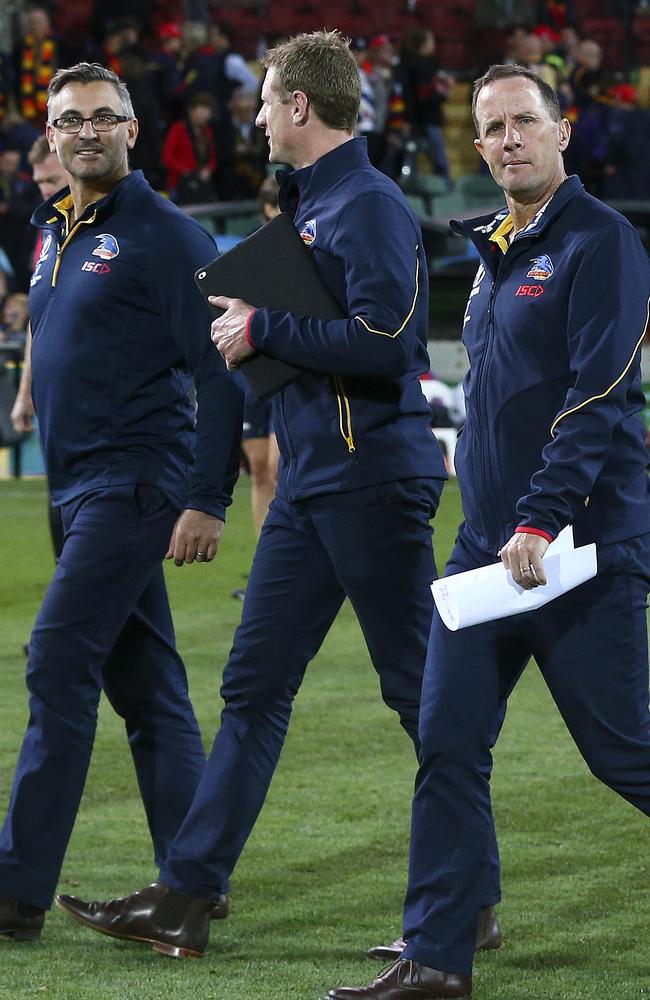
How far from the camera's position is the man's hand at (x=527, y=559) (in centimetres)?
346

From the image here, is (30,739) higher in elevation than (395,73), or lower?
lower

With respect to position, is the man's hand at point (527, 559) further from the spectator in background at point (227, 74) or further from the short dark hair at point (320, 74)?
the spectator in background at point (227, 74)

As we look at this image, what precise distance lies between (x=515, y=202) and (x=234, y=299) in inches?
27.1

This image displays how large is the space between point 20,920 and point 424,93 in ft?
55.8

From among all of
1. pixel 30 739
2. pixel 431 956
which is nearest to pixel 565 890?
pixel 431 956

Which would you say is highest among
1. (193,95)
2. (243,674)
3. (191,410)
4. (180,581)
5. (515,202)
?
(193,95)

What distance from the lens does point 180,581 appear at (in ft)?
34.3

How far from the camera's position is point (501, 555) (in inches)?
140

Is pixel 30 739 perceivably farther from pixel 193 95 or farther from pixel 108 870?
pixel 193 95

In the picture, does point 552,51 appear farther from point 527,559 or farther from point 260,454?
point 527,559

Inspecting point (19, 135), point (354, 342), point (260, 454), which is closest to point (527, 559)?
point (354, 342)

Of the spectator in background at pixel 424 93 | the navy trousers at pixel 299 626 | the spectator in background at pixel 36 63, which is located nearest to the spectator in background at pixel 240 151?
the spectator in background at pixel 424 93

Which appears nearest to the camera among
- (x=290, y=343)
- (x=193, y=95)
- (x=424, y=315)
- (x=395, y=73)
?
(x=290, y=343)

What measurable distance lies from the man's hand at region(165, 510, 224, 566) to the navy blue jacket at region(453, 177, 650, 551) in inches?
28.1
